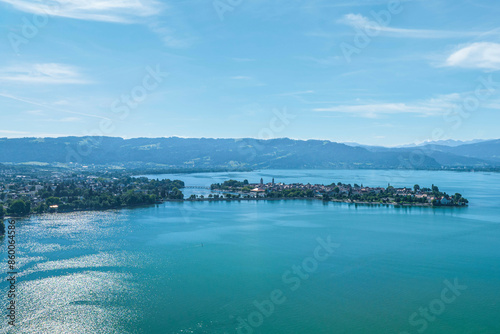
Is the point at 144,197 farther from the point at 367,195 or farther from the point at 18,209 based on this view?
the point at 367,195

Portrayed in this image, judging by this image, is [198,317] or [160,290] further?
[160,290]

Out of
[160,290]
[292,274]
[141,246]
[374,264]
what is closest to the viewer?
[160,290]

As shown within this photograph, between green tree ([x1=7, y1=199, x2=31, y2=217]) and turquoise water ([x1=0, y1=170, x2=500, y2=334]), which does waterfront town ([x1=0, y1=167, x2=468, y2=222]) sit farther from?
turquoise water ([x1=0, y1=170, x2=500, y2=334])

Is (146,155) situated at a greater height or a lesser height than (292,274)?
greater

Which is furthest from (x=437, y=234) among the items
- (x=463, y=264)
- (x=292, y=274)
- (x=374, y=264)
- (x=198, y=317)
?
(x=198, y=317)

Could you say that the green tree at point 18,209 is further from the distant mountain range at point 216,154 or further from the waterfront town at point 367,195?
the distant mountain range at point 216,154

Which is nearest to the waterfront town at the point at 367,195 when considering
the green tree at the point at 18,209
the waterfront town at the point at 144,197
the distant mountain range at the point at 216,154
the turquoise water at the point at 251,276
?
the waterfront town at the point at 144,197

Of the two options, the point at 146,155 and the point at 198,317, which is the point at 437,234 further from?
the point at 146,155
